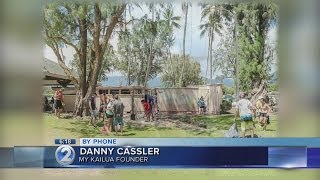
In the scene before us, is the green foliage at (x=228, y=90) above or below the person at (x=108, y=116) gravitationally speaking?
above

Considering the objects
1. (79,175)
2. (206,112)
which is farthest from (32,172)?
(206,112)

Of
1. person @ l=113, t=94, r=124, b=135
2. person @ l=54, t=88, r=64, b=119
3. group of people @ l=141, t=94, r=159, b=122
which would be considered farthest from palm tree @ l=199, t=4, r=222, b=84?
person @ l=54, t=88, r=64, b=119

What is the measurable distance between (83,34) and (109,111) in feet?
0.88

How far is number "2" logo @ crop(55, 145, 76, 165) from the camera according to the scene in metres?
1.81

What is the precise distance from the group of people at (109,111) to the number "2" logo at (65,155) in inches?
4.5

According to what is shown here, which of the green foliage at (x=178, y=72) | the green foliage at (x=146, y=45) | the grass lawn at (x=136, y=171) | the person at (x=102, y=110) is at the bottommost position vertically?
the grass lawn at (x=136, y=171)

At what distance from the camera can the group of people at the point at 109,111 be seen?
1.84 meters

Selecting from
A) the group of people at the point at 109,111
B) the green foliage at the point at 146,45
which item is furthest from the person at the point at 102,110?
the green foliage at the point at 146,45

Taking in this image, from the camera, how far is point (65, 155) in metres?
1.81

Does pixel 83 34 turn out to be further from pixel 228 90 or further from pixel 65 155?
pixel 228 90

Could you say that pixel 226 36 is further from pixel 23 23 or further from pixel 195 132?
pixel 23 23

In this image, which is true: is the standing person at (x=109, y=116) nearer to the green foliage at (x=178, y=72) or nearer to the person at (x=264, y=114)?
the green foliage at (x=178, y=72)

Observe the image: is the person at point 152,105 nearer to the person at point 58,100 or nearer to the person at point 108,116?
the person at point 108,116

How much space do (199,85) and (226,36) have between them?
0.18 m
